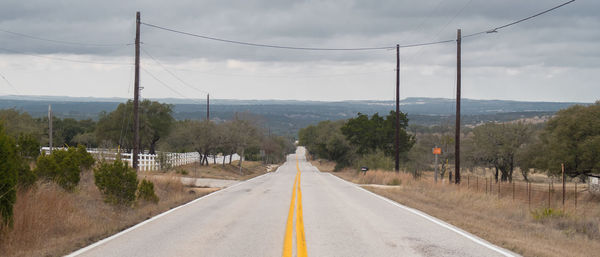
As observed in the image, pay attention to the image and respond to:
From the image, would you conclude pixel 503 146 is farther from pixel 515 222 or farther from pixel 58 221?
pixel 58 221

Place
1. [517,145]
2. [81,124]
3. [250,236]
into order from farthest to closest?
[81,124] → [517,145] → [250,236]

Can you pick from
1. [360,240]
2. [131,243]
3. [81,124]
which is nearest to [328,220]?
[360,240]

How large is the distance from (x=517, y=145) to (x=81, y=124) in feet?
255

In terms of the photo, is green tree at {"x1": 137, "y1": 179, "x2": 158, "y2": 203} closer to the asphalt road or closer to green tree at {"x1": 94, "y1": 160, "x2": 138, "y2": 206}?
green tree at {"x1": 94, "y1": 160, "x2": 138, "y2": 206}

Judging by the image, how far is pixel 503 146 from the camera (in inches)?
2311

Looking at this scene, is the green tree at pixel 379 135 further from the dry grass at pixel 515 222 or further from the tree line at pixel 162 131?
the dry grass at pixel 515 222

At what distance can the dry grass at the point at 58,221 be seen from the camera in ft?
30.3

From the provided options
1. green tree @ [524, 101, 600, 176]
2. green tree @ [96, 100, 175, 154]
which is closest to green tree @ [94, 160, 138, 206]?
green tree @ [524, 101, 600, 176]

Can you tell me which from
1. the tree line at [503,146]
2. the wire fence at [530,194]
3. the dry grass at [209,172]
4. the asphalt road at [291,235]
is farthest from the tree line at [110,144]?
the wire fence at [530,194]

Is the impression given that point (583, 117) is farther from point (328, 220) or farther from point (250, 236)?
point (250, 236)

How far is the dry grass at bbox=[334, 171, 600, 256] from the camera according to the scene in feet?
34.0

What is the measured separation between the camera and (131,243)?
9.51 meters

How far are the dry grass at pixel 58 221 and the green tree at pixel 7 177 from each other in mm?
332

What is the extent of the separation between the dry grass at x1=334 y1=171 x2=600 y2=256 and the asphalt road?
1.99ft
